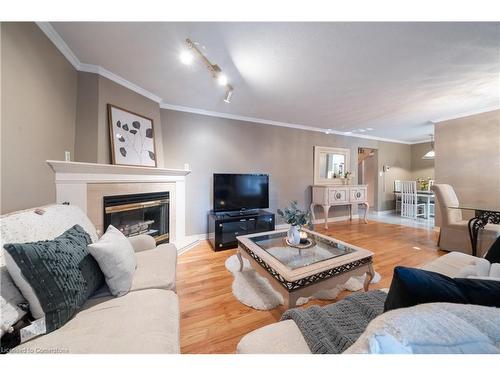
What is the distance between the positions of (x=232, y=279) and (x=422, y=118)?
451cm

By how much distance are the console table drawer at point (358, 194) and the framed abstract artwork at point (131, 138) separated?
424 cm

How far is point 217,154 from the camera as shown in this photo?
327 cm

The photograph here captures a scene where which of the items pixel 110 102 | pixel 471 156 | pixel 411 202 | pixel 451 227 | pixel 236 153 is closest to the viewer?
pixel 110 102

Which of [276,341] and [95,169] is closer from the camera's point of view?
[276,341]

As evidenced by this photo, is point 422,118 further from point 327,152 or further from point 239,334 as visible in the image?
point 239,334

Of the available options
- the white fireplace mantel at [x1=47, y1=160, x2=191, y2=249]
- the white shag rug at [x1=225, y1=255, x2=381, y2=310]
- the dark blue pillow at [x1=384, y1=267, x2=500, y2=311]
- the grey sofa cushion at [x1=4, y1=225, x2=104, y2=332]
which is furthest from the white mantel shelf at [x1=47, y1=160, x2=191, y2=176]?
the dark blue pillow at [x1=384, y1=267, x2=500, y2=311]

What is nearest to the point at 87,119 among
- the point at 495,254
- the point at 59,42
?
the point at 59,42

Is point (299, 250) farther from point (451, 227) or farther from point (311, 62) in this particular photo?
point (451, 227)

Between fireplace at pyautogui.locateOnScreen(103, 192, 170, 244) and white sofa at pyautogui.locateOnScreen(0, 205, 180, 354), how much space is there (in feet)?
2.31

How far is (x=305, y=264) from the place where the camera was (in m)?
1.44

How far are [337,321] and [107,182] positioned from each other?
2.27m

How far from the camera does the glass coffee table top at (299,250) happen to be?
1.53 metres

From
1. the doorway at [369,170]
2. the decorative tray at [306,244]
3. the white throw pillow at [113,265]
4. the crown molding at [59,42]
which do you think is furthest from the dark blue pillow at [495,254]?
the doorway at [369,170]
